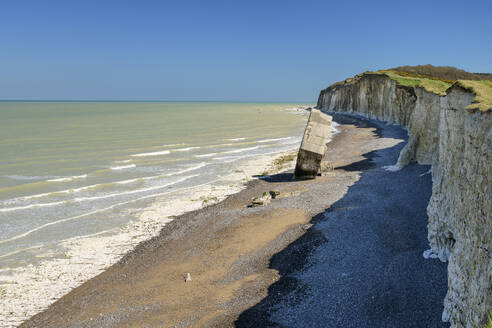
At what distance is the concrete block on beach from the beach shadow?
20.6 ft

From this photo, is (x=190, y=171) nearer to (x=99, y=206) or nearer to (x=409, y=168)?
(x=99, y=206)

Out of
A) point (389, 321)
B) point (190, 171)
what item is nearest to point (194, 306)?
point (389, 321)

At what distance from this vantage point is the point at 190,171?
27.2 metres

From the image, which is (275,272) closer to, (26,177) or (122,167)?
(122,167)

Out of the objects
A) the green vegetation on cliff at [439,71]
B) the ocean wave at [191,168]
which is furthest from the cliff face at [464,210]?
the green vegetation on cliff at [439,71]

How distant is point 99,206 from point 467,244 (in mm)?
17191

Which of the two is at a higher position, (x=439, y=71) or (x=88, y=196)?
(x=439, y=71)

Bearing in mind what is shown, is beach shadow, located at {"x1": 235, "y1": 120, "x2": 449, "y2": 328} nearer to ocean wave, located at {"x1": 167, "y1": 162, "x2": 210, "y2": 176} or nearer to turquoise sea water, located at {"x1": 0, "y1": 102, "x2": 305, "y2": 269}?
turquoise sea water, located at {"x1": 0, "y1": 102, "x2": 305, "y2": 269}

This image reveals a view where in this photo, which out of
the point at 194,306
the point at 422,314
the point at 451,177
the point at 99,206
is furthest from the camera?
the point at 99,206

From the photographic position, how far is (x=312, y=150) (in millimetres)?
21109

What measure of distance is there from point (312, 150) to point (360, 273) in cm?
1198

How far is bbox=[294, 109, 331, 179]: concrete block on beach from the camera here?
69.5ft

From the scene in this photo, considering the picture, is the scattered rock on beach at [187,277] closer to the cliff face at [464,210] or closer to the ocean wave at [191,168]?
the cliff face at [464,210]

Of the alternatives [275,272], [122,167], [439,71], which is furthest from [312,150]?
[439,71]
